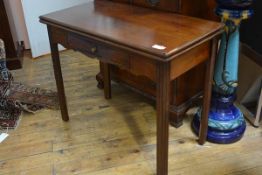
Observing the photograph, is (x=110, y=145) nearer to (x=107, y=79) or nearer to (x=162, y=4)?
(x=107, y=79)

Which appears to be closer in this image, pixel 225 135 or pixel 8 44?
pixel 225 135

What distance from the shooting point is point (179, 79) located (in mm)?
1788

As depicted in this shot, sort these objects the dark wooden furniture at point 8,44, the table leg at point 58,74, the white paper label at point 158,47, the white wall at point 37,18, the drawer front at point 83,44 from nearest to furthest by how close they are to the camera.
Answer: the white paper label at point 158,47 < the drawer front at point 83,44 < the table leg at point 58,74 < the dark wooden furniture at point 8,44 < the white wall at point 37,18

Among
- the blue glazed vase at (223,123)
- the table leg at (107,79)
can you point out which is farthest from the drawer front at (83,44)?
the blue glazed vase at (223,123)

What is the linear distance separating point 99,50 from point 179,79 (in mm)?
559

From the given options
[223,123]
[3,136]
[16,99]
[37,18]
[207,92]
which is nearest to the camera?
[207,92]

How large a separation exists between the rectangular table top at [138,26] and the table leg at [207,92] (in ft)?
0.37

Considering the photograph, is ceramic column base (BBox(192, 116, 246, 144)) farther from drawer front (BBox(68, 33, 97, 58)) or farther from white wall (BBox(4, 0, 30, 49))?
white wall (BBox(4, 0, 30, 49))

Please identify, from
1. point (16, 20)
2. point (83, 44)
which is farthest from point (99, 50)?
point (16, 20)

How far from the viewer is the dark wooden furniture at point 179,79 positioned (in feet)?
5.30

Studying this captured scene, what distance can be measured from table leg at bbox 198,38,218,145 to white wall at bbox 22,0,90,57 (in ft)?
5.53

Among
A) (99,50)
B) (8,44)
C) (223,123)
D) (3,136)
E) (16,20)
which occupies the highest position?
(99,50)

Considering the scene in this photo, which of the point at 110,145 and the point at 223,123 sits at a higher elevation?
the point at 223,123

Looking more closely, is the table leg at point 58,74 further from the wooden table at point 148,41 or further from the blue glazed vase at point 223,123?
the blue glazed vase at point 223,123
